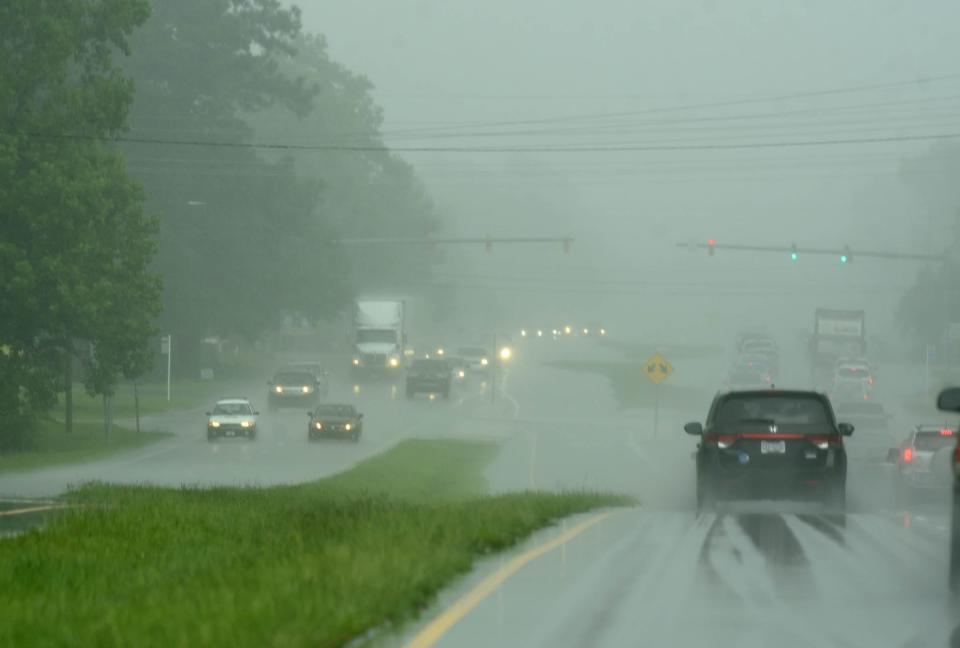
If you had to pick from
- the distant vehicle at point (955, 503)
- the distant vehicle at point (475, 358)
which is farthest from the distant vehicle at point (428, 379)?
the distant vehicle at point (955, 503)

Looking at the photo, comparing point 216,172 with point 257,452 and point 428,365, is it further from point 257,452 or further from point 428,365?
point 257,452

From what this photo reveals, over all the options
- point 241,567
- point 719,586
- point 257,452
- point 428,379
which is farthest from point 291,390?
point 719,586

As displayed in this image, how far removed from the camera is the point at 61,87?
170 ft

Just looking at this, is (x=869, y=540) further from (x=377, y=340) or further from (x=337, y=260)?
(x=337, y=260)

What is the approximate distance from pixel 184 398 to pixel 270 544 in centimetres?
7312

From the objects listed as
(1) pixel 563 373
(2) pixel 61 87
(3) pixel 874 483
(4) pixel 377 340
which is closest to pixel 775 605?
(3) pixel 874 483

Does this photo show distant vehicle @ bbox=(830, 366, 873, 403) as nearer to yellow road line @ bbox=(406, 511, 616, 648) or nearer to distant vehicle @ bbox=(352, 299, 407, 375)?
distant vehicle @ bbox=(352, 299, 407, 375)

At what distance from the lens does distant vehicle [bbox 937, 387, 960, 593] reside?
12109 millimetres

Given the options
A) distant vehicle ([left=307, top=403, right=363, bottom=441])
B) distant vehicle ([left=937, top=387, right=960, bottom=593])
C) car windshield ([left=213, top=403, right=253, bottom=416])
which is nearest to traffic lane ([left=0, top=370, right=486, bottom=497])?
distant vehicle ([left=307, top=403, right=363, bottom=441])

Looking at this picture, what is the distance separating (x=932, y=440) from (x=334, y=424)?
27.2m

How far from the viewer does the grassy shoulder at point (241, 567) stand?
9695 mm

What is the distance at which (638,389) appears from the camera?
333ft

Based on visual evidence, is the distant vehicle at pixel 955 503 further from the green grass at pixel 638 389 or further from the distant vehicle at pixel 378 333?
the distant vehicle at pixel 378 333

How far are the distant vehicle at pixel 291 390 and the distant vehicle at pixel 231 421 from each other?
1778 cm
